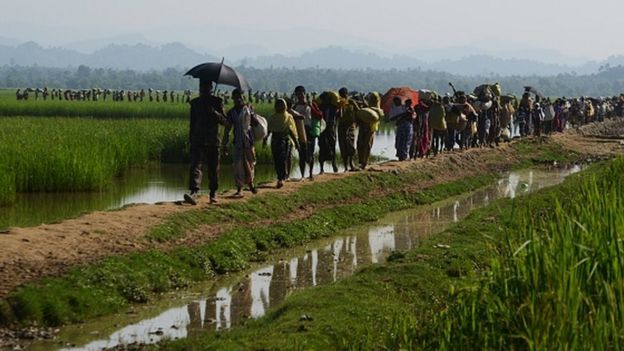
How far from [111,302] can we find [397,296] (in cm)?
277

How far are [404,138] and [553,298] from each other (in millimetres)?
16529

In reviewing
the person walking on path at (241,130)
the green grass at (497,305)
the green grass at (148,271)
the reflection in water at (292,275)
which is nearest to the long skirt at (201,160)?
the person walking on path at (241,130)

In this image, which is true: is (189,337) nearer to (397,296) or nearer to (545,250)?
(397,296)

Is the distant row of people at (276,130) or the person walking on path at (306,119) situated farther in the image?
the person walking on path at (306,119)

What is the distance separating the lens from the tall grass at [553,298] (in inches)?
253

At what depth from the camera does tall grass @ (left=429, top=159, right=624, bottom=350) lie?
21.1 ft

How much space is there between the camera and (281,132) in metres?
16.7

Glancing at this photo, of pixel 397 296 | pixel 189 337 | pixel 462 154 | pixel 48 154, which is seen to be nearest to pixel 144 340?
pixel 189 337

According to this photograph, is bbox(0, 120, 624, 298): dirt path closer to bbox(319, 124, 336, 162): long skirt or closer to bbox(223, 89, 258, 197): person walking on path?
bbox(223, 89, 258, 197): person walking on path

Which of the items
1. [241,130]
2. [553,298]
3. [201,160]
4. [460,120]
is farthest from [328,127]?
[553,298]

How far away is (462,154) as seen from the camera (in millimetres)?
26469

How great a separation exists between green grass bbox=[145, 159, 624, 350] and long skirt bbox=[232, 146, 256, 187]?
178 inches

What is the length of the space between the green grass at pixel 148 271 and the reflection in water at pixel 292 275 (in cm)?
37

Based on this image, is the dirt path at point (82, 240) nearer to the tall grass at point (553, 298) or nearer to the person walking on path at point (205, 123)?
the person walking on path at point (205, 123)
